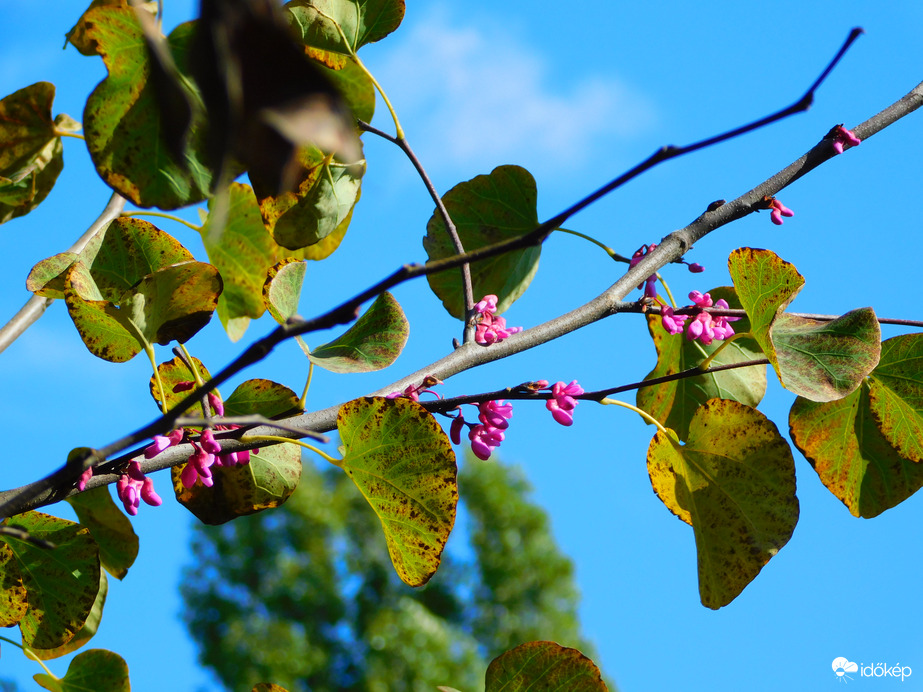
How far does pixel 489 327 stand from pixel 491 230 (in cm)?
26

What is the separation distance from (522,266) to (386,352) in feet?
0.89

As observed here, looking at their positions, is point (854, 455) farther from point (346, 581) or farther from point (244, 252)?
point (346, 581)

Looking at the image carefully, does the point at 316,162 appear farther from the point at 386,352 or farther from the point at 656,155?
the point at 656,155

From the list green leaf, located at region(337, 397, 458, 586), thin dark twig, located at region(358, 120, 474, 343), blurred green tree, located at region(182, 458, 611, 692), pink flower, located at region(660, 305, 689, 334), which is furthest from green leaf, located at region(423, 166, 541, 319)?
blurred green tree, located at region(182, 458, 611, 692)

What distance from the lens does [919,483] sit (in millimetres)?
798

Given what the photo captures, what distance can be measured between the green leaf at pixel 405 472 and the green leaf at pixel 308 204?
0.23 metres

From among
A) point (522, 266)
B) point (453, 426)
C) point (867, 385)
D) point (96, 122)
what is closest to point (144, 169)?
point (96, 122)

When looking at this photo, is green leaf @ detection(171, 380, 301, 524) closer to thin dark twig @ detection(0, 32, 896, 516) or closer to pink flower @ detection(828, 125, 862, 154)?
thin dark twig @ detection(0, 32, 896, 516)

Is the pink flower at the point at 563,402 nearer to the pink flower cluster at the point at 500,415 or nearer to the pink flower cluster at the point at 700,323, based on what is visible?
the pink flower cluster at the point at 500,415

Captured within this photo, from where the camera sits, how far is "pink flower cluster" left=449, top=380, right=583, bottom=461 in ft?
2.07

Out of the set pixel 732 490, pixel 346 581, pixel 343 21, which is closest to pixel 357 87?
pixel 343 21

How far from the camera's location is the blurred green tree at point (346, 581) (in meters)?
10.6

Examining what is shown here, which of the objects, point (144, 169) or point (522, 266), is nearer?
point (144, 169)

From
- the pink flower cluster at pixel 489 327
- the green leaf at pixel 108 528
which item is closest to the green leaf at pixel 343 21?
the pink flower cluster at pixel 489 327
